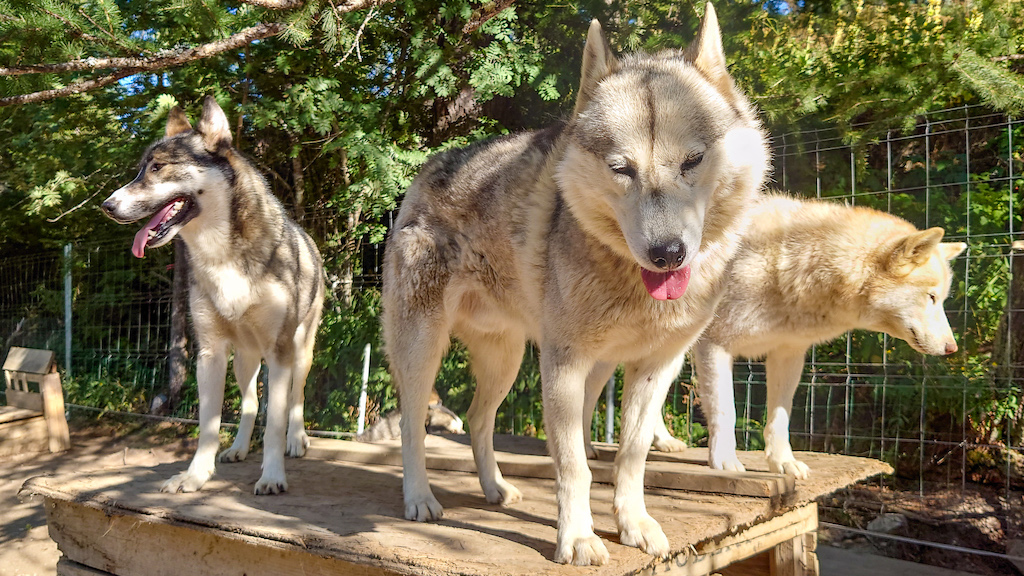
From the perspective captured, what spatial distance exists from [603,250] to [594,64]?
60 centimetres

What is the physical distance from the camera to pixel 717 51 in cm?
229

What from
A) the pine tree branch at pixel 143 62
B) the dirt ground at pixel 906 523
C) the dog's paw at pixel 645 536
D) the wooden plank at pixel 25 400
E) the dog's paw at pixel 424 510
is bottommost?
the dirt ground at pixel 906 523

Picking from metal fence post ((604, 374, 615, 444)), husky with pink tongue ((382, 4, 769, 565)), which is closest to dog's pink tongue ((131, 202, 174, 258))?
husky with pink tongue ((382, 4, 769, 565))

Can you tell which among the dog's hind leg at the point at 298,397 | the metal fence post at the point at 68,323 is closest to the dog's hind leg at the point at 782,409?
the dog's hind leg at the point at 298,397

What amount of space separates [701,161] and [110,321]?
835 centimetres

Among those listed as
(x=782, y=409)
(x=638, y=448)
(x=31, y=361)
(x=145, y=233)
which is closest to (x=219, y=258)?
(x=145, y=233)

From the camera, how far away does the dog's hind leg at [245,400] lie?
3.78 meters

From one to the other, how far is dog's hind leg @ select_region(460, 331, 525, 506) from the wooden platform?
6.0 inches

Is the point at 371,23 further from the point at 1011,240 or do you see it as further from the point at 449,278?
the point at 1011,240

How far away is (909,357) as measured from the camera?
15.9ft

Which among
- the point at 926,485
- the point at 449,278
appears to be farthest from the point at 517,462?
the point at 926,485

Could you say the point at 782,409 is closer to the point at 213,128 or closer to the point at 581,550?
the point at 581,550

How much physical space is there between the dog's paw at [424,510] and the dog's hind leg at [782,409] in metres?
1.65

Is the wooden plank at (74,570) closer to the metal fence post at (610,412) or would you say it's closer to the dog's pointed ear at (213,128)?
the dog's pointed ear at (213,128)
